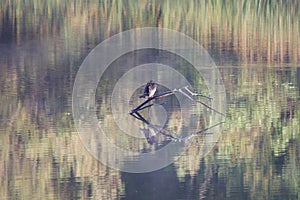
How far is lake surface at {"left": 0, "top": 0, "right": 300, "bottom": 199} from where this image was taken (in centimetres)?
527

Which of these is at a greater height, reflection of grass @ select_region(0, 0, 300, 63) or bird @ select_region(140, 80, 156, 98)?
reflection of grass @ select_region(0, 0, 300, 63)

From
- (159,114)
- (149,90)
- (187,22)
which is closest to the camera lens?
(149,90)

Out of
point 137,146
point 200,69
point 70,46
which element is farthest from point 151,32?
point 137,146

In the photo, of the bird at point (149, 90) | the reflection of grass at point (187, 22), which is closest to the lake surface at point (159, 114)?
the reflection of grass at point (187, 22)

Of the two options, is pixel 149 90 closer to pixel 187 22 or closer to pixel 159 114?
pixel 159 114

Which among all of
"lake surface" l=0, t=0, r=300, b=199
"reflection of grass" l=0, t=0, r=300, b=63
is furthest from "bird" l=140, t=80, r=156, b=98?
"reflection of grass" l=0, t=0, r=300, b=63

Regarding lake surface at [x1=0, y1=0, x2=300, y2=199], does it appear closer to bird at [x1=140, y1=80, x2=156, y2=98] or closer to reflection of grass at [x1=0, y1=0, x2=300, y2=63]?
reflection of grass at [x1=0, y1=0, x2=300, y2=63]

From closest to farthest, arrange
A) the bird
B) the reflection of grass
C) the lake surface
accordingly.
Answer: the lake surface, the bird, the reflection of grass

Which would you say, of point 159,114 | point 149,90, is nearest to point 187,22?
point 159,114

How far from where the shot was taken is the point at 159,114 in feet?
21.1

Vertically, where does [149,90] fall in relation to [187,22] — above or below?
below

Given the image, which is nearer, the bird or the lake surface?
the lake surface

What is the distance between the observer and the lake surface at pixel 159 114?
527 centimetres

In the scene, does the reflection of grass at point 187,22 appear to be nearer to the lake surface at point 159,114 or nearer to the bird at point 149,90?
the lake surface at point 159,114
